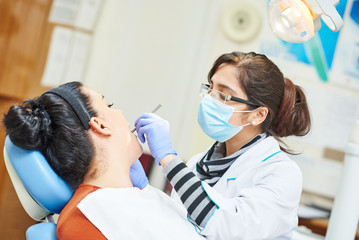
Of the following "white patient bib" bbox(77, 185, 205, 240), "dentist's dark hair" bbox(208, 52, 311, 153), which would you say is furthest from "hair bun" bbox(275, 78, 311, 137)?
"white patient bib" bbox(77, 185, 205, 240)

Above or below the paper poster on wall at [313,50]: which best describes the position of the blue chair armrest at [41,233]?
below

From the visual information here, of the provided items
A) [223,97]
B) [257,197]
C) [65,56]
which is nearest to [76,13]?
[65,56]

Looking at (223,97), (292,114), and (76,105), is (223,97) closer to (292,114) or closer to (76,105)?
(292,114)

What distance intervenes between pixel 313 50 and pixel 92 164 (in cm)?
236

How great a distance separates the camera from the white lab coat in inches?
45.5

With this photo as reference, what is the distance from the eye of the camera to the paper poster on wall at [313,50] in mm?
2963

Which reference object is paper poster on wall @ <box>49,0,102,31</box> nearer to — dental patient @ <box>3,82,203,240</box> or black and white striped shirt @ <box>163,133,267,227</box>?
dental patient @ <box>3,82,203,240</box>

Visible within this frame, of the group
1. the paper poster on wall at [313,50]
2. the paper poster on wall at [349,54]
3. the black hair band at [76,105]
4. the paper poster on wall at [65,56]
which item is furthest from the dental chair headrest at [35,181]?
the paper poster on wall at [349,54]

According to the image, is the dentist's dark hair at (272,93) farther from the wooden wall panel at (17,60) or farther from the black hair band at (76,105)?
the wooden wall panel at (17,60)

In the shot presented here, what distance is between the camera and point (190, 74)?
115 inches

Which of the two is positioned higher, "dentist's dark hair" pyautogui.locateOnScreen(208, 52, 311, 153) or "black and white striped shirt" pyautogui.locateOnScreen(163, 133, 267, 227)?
"dentist's dark hair" pyautogui.locateOnScreen(208, 52, 311, 153)

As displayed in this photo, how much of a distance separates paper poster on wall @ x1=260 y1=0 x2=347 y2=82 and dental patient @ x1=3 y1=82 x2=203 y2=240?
197 centimetres

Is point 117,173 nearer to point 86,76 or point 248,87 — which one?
point 248,87

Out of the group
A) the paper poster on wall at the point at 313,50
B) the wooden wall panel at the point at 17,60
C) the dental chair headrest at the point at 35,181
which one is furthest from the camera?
the paper poster on wall at the point at 313,50
